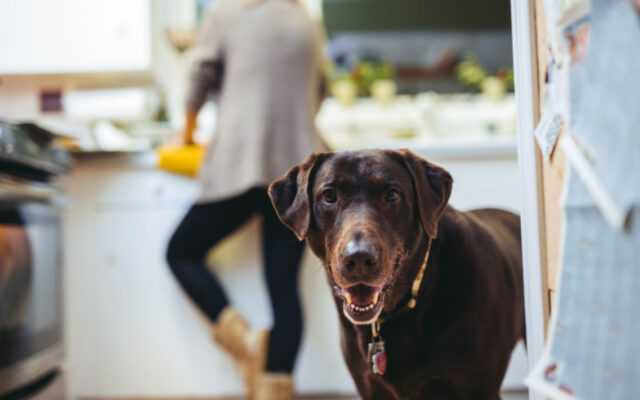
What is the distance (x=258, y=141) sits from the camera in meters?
1.81

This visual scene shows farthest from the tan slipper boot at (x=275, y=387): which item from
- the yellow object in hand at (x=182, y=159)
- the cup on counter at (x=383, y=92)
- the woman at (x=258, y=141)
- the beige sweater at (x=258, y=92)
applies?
the cup on counter at (x=383, y=92)

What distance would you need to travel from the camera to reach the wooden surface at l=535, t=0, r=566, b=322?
76 centimetres

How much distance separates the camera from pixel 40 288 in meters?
1.70

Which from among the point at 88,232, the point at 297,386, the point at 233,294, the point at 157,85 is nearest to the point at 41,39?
the point at 157,85

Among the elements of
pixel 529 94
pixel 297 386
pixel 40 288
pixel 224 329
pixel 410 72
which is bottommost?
pixel 297 386

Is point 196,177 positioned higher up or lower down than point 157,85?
lower down

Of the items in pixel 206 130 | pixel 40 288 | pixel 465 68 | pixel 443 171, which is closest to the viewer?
pixel 443 171

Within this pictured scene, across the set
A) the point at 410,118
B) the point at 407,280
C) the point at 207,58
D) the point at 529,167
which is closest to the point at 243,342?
the point at 207,58

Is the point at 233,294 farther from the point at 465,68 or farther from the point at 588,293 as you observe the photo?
the point at 465,68

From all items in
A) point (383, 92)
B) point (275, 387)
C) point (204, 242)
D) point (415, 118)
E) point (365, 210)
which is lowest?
point (275, 387)

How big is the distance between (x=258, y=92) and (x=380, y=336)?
1063mm

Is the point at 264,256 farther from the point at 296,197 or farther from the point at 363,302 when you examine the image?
the point at 363,302

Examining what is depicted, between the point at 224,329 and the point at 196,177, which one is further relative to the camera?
the point at 196,177

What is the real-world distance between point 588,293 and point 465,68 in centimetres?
287
